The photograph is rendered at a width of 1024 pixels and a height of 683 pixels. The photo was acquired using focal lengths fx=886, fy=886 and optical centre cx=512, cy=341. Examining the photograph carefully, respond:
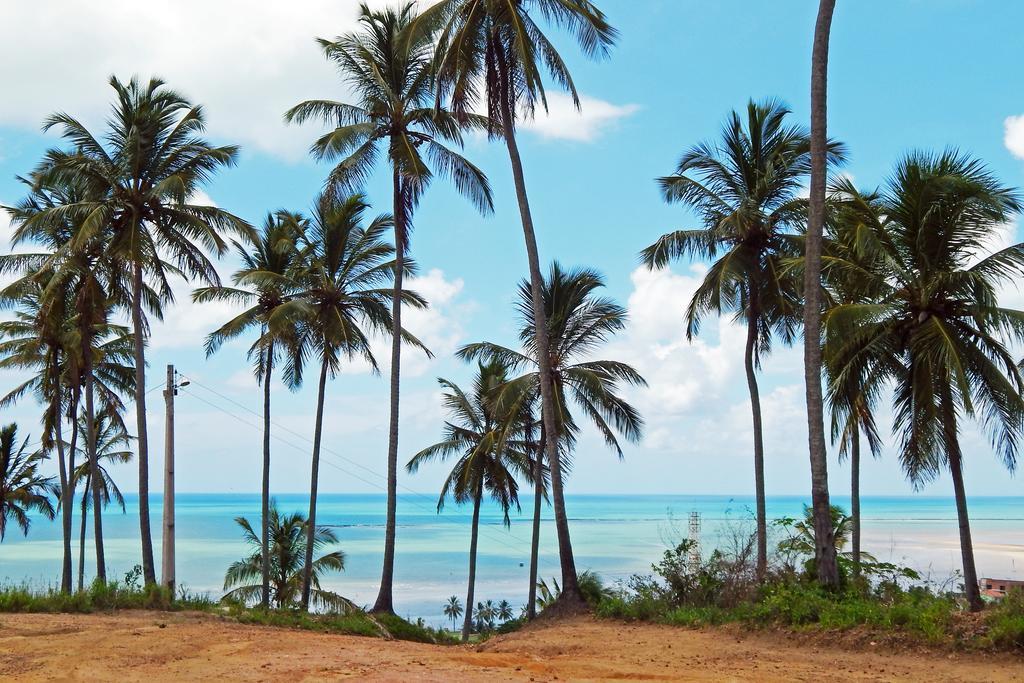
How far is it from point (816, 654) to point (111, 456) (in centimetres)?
3048

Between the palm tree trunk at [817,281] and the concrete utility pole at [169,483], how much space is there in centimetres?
1190

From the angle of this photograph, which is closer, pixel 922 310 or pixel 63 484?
pixel 922 310

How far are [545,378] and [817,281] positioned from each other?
204 inches

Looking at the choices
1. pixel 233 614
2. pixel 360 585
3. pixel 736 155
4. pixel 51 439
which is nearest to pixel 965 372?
pixel 736 155

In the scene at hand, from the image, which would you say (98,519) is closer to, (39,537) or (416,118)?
(416,118)

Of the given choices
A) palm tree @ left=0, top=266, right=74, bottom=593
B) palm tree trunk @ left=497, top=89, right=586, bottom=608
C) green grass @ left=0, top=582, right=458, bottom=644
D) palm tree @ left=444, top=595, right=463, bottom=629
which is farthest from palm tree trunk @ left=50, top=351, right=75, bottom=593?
palm tree @ left=444, top=595, right=463, bottom=629

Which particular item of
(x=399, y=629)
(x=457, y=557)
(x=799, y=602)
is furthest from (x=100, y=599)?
(x=457, y=557)

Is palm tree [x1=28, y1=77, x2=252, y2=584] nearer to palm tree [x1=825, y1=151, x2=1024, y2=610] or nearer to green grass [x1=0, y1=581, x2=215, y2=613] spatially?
green grass [x1=0, y1=581, x2=215, y2=613]

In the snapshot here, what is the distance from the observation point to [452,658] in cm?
1019

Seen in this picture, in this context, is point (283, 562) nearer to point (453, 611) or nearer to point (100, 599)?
point (100, 599)

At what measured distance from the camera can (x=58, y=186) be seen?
19.6 meters

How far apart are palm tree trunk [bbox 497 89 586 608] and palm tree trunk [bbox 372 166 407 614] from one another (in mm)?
4787

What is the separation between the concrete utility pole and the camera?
17266 mm

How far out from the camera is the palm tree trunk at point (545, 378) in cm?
1513
